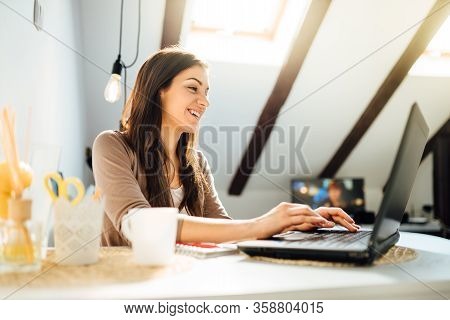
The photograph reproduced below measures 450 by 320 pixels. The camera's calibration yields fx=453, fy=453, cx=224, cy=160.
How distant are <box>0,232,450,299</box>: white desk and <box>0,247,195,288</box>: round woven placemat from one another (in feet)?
0.07

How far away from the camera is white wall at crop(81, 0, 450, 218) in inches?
122

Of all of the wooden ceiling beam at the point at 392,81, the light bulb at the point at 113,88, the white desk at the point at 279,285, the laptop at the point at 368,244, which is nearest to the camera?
the white desk at the point at 279,285

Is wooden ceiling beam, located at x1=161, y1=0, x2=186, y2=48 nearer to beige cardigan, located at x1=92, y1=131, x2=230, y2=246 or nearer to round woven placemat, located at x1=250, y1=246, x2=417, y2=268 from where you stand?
beige cardigan, located at x1=92, y1=131, x2=230, y2=246

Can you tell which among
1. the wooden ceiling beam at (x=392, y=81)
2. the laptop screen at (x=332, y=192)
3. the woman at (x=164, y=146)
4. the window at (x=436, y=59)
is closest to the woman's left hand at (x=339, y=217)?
the woman at (x=164, y=146)

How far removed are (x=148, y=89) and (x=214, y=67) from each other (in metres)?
2.01

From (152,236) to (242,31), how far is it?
2989 millimetres

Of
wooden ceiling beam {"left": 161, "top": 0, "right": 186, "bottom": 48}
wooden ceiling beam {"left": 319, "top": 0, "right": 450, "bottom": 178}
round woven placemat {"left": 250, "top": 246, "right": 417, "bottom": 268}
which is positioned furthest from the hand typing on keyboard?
wooden ceiling beam {"left": 319, "top": 0, "right": 450, "bottom": 178}

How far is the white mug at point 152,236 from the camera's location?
688mm

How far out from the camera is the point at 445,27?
350cm

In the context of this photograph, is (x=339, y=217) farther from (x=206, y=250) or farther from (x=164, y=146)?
(x=164, y=146)

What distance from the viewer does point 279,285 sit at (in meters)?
0.56

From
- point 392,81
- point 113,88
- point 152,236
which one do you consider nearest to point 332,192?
point 392,81

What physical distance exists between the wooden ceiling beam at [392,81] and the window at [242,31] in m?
0.90

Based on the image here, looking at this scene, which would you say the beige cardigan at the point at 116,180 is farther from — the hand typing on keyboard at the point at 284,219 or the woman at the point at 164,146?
the hand typing on keyboard at the point at 284,219
